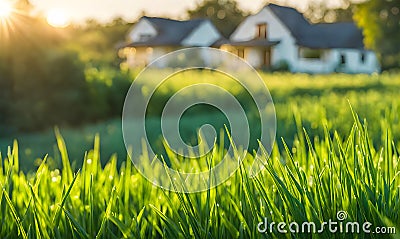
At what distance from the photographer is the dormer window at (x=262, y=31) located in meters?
49.6

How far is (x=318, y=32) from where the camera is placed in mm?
50781

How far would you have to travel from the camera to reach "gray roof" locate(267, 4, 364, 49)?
4859 centimetres

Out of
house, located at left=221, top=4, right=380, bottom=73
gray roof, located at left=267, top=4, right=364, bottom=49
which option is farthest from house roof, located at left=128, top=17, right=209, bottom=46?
gray roof, located at left=267, top=4, right=364, bottom=49

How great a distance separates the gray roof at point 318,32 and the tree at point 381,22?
18.3 meters

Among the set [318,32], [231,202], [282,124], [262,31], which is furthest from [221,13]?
[231,202]

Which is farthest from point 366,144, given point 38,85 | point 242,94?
point 242,94

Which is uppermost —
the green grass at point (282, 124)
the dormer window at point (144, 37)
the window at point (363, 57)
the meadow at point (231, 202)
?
the meadow at point (231, 202)

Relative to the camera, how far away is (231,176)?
204 cm

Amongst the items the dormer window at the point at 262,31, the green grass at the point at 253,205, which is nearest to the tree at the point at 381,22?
the dormer window at the point at 262,31

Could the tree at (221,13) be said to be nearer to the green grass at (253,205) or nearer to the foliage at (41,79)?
the foliage at (41,79)

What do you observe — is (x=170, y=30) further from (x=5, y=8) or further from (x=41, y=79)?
(x=5, y=8)

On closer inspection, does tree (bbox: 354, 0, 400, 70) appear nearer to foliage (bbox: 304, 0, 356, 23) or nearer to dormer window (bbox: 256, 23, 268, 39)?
dormer window (bbox: 256, 23, 268, 39)

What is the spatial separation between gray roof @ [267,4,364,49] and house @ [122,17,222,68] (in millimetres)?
7234

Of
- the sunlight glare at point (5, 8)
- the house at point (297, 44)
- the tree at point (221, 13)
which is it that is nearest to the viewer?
the sunlight glare at point (5, 8)
